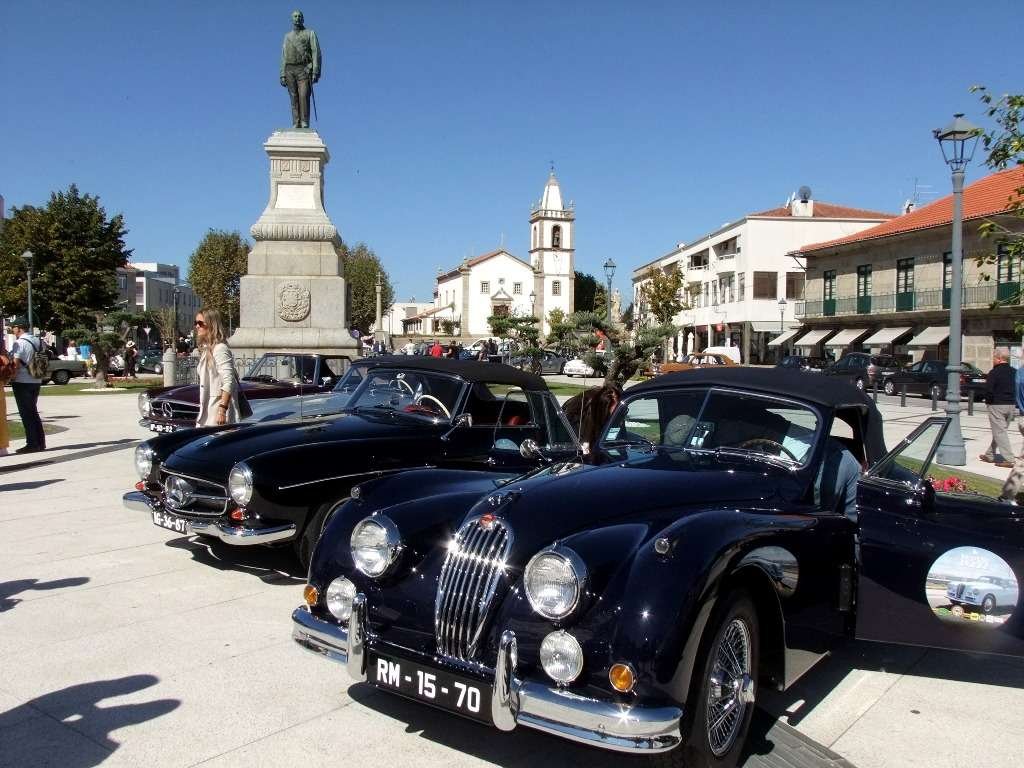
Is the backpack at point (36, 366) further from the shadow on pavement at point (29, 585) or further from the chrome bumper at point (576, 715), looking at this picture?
the chrome bumper at point (576, 715)

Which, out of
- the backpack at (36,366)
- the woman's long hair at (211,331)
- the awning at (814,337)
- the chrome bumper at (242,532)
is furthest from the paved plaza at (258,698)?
the awning at (814,337)

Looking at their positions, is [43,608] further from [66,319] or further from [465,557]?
[66,319]

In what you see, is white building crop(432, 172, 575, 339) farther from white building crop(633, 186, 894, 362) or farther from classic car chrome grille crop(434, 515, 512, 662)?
classic car chrome grille crop(434, 515, 512, 662)

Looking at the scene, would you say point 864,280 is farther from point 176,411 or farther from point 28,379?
point 28,379

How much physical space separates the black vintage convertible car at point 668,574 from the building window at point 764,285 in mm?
55251

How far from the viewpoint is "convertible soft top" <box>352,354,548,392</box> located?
6762 millimetres

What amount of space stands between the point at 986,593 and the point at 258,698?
3269mm

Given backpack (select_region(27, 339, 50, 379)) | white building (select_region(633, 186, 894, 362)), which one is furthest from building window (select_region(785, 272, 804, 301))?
backpack (select_region(27, 339, 50, 379))

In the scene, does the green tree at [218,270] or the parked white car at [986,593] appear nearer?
the parked white car at [986,593]

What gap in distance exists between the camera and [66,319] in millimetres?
44719

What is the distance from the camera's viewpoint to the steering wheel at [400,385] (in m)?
6.87

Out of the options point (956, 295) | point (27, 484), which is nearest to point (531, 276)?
point (956, 295)

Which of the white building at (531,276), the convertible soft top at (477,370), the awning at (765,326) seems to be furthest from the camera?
the white building at (531,276)

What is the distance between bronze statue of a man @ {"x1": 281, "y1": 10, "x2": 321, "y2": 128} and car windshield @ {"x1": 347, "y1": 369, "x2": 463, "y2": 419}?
46.2 feet
